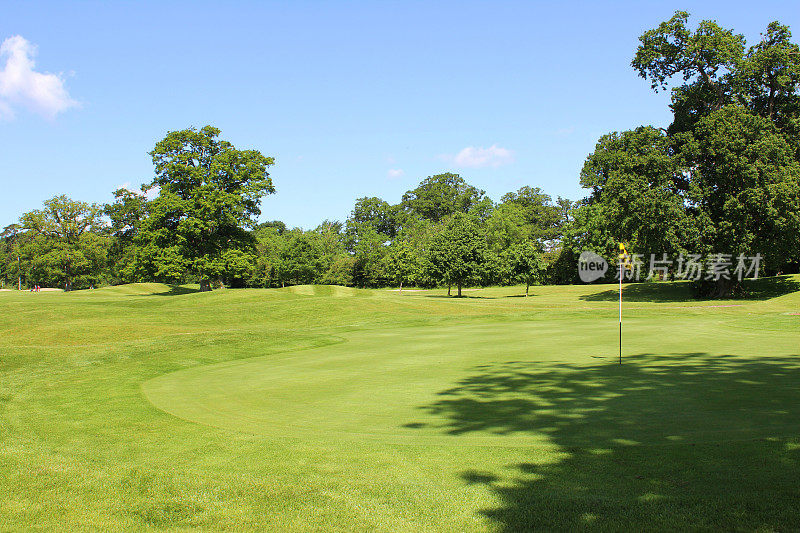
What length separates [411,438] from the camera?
6.86m

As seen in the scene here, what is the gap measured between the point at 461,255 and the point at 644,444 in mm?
50853

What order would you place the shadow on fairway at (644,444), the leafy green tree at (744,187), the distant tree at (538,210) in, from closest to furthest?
the shadow on fairway at (644,444)
the leafy green tree at (744,187)
the distant tree at (538,210)

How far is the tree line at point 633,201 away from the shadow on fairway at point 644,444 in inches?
1358

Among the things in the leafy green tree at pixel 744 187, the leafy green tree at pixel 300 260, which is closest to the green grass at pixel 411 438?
the leafy green tree at pixel 744 187

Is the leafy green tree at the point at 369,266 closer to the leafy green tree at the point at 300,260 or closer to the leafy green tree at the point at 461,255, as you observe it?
the leafy green tree at the point at 300,260

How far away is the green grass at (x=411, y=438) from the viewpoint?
15.3 feet

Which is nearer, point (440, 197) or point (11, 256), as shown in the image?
point (11, 256)

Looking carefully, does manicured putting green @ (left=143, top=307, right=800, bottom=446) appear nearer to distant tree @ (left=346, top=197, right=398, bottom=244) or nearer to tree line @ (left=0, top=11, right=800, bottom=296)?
tree line @ (left=0, top=11, right=800, bottom=296)

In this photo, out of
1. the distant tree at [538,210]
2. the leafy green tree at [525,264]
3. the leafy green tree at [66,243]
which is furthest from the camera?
the distant tree at [538,210]

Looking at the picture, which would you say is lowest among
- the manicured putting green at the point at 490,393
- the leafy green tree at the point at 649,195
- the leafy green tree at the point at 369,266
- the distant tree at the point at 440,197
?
the manicured putting green at the point at 490,393

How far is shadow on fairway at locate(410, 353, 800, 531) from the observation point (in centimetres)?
441

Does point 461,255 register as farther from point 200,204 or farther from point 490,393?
point 490,393

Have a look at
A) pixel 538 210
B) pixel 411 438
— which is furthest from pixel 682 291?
pixel 538 210

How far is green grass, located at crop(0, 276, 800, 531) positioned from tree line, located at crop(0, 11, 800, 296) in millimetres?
28590
